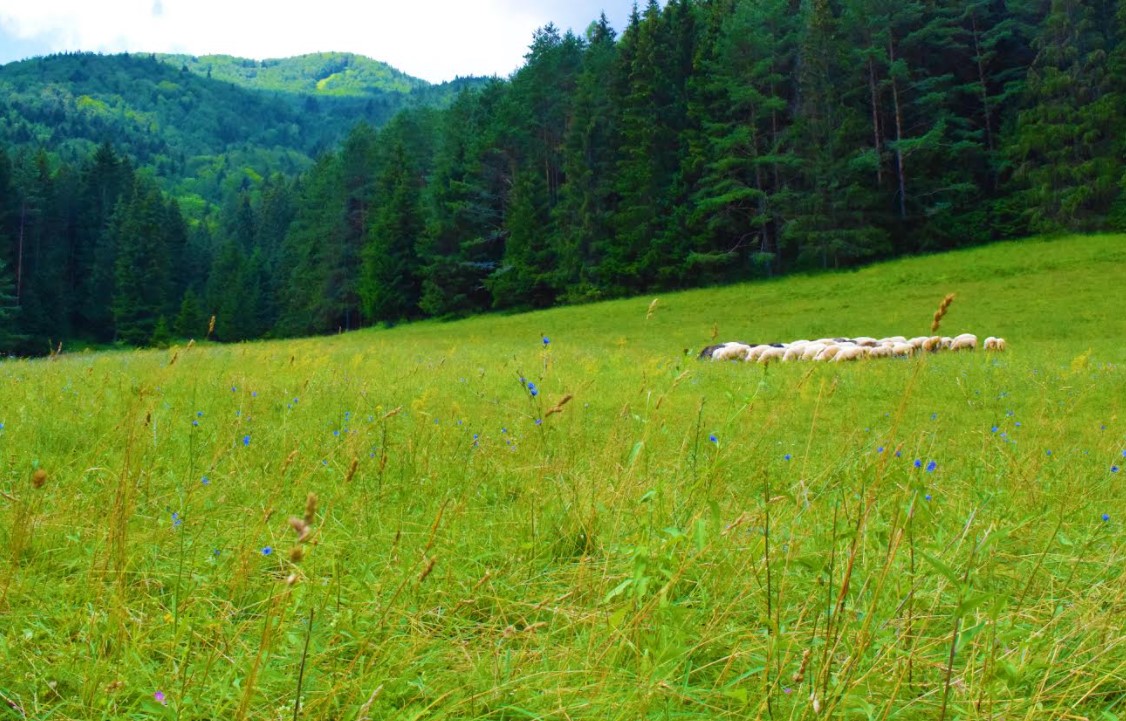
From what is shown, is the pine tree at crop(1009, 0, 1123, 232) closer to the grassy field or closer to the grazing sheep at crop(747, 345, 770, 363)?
the grazing sheep at crop(747, 345, 770, 363)

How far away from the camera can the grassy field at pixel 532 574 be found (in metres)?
1.76

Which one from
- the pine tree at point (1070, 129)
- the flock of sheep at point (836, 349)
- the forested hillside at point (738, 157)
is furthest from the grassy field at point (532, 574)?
the forested hillside at point (738, 157)

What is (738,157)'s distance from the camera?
36938 mm

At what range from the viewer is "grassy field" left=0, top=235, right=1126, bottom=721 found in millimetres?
1763

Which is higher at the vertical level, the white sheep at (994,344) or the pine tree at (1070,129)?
the pine tree at (1070,129)

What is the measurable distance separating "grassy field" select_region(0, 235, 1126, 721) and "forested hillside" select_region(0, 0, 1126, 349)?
3217 cm

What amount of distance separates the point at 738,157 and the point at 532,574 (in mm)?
37348

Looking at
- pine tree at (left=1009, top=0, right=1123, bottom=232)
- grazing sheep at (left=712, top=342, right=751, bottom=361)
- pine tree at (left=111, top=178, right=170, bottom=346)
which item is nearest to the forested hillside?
pine tree at (left=1009, top=0, right=1123, bottom=232)

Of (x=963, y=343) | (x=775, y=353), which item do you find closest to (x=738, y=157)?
(x=963, y=343)

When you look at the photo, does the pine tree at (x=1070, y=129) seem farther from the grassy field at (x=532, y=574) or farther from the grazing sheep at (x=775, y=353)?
the grassy field at (x=532, y=574)

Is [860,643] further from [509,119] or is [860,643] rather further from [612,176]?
[509,119]

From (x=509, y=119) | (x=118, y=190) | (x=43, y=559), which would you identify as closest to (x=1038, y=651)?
(x=43, y=559)

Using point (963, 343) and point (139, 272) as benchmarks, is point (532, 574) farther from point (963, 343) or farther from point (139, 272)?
point (139, 272)

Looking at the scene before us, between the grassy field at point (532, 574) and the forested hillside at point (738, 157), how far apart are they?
32.2 meters
